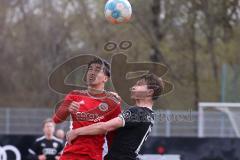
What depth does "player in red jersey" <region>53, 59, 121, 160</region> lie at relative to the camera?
262 inches

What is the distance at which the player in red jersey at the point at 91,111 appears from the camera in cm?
666

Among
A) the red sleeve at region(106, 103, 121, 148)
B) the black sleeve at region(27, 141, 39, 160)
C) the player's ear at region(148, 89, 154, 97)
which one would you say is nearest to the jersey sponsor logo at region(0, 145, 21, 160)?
the black sleeve at region(27, 141, 39, 160)

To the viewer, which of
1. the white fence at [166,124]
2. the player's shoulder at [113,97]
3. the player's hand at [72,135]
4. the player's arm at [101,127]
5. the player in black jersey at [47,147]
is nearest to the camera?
the player's arm at [101,127]

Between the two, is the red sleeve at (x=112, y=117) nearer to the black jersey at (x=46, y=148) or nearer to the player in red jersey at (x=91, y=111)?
the player in red jersey at (x=91, y=111)

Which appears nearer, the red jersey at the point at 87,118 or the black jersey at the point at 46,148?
the red jersey at the point at 87,118

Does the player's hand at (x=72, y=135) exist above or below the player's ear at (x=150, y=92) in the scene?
below

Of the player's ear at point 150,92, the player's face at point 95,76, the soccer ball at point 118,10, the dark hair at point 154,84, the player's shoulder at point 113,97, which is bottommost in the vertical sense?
the player's shoulder at point 113,97

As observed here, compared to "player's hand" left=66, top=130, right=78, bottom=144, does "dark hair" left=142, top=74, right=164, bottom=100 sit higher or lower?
higher

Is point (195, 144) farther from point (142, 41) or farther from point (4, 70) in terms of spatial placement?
point (4, 70)

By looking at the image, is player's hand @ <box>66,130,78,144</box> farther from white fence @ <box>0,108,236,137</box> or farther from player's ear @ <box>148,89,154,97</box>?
white fence @ <box>0,108,236,137</box>

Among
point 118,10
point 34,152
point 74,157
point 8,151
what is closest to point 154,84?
point 74,157

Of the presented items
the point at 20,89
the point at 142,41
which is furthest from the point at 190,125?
the point at 20,89

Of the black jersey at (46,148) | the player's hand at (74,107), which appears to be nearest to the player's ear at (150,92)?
the player's hand at (74,107)

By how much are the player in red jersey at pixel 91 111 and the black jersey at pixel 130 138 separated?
113 mm
